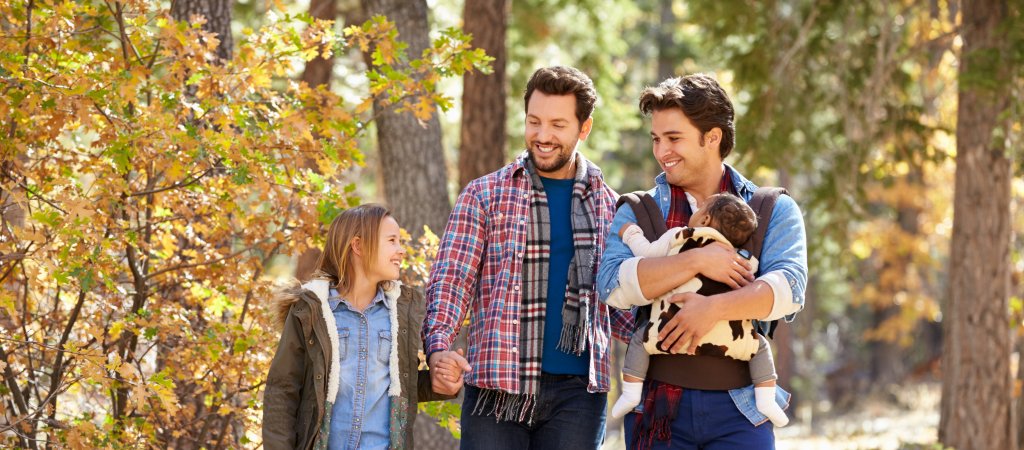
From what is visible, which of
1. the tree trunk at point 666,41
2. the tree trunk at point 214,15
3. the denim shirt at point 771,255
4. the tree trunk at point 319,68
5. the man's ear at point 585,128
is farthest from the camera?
the tree trunk at point 666,41

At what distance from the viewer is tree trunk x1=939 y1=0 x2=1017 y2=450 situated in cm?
985

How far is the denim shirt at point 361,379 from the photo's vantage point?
12.8 ft

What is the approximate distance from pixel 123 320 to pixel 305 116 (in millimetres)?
1240

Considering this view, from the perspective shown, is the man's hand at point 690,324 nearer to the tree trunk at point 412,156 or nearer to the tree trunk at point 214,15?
the tree trunk at point 214,15

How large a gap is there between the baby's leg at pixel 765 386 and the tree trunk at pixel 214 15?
374cm

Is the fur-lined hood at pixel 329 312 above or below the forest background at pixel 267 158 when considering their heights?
below

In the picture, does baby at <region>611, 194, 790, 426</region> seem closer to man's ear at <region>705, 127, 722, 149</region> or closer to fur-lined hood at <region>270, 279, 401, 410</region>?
man's ear at <region>705, 127, 722, 149</region>

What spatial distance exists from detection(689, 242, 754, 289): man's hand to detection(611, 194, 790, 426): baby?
0.16ft

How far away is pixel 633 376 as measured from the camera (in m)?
3.66

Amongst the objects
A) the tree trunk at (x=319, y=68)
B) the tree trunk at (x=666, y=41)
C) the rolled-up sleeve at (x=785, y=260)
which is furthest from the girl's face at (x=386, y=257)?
the tree trunk at (x=666, y=41)

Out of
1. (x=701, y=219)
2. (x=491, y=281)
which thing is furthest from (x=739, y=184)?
(x=491, y=281)

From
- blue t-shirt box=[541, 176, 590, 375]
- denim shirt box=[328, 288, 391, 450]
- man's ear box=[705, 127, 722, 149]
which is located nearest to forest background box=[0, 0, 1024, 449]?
denim shirt box=[328, 288, 391, 450]

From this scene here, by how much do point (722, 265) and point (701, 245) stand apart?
0.37 feet

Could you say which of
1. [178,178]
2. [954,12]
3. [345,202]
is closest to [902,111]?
[954,12]
